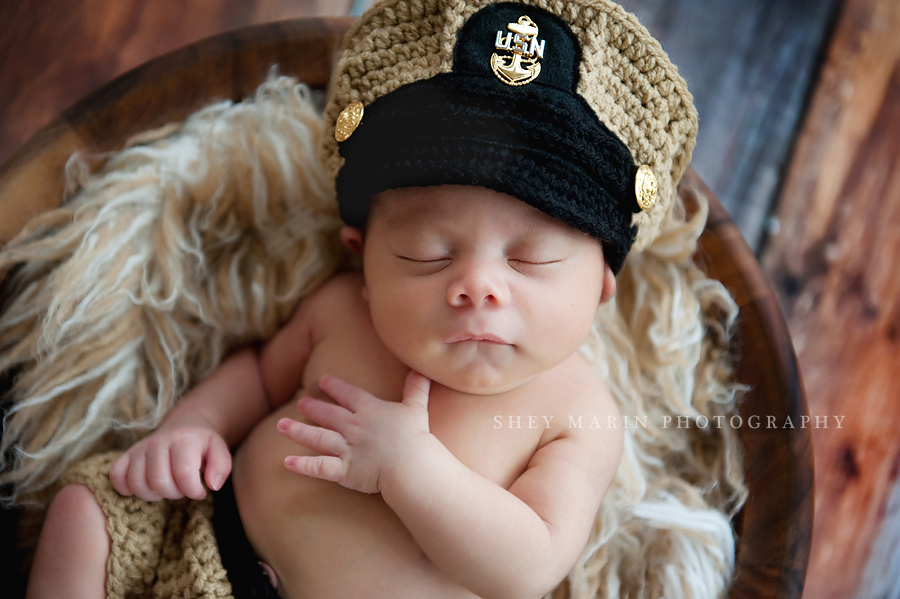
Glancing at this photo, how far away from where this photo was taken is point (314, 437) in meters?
0.77

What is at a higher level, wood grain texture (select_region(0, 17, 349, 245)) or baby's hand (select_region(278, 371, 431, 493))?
wood grain texture (select_region(0, 17, 349, 245))

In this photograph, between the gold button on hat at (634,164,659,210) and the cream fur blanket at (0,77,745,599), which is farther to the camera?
the cream fur blanket at (0,77,745,599)

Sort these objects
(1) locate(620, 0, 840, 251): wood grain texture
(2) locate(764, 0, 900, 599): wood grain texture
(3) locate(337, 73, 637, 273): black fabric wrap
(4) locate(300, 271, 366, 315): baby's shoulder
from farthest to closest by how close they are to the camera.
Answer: (1) locate(620, 0, 840, 251): wood grain texture → (2) locate(764, 0, 900, 599): wood grain texture → (4) locate(300, 271, 366, 315): baby's shoulder → (3) locate(337, 73, 637, 273): black fabric wrap

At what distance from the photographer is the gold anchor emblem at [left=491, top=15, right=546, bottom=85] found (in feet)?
2.35

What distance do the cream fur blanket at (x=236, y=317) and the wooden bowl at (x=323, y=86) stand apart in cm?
2

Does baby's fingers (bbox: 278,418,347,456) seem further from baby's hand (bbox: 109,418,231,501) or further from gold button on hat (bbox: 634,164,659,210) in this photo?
gold button on hat (bbox: 634,164,659,210)

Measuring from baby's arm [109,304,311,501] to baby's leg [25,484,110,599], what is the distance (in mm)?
44

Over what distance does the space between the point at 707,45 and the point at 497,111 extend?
33.1 inches

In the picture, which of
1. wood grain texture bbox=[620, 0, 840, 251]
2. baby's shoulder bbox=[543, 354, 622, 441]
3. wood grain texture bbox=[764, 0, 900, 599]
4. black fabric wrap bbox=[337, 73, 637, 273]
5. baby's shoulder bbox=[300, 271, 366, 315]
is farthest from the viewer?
wood grain texture bbox=[620, 0, 840, 251]

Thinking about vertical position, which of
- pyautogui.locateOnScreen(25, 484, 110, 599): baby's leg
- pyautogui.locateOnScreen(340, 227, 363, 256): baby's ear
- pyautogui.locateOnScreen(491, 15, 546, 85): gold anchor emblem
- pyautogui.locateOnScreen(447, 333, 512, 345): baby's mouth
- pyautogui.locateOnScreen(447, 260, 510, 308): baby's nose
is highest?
pyautogui.locateOnScreen(491, 15, 546, 85): gold anchor emblem

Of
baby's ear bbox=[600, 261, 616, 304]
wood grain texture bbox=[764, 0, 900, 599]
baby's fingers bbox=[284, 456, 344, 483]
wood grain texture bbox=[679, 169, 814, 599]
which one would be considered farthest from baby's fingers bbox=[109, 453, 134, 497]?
wood grain texture bbox=[764, 0, 900, 599]

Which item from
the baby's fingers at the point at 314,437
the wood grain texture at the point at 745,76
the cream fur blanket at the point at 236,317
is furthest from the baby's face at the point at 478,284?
the wood grain texture at the point at 745,76

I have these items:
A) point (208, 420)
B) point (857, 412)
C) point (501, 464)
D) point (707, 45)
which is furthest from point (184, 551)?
point (707, 45)

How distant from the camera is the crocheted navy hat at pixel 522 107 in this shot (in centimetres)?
71
